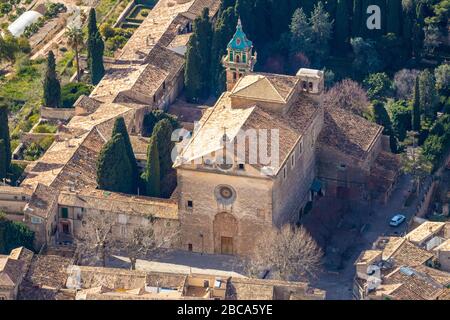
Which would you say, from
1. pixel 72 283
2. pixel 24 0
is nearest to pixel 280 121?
pixel 72 283

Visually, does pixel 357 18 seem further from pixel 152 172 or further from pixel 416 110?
pixel 152 172

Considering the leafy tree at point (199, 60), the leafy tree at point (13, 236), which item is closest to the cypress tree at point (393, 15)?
the leafy tree at point (199, 60)

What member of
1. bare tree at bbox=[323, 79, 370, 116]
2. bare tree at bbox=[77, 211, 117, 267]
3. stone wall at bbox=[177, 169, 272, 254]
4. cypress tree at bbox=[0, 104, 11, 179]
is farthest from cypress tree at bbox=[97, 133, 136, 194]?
bare tree at bbox=[323, 79, 370, 116]

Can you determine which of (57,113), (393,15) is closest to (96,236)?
(57,113)

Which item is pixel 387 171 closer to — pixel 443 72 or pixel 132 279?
pixel 443 72

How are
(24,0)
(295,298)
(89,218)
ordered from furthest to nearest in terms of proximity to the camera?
(24,0), (89,218), (295,298)

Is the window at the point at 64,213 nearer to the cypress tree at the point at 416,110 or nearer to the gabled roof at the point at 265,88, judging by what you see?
the gabled roof at the point at 265,88

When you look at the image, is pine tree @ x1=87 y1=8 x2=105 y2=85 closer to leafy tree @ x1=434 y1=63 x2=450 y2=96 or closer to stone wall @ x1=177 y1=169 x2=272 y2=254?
stone wall @ x1=177 y1=169 x2=272 y2=254
